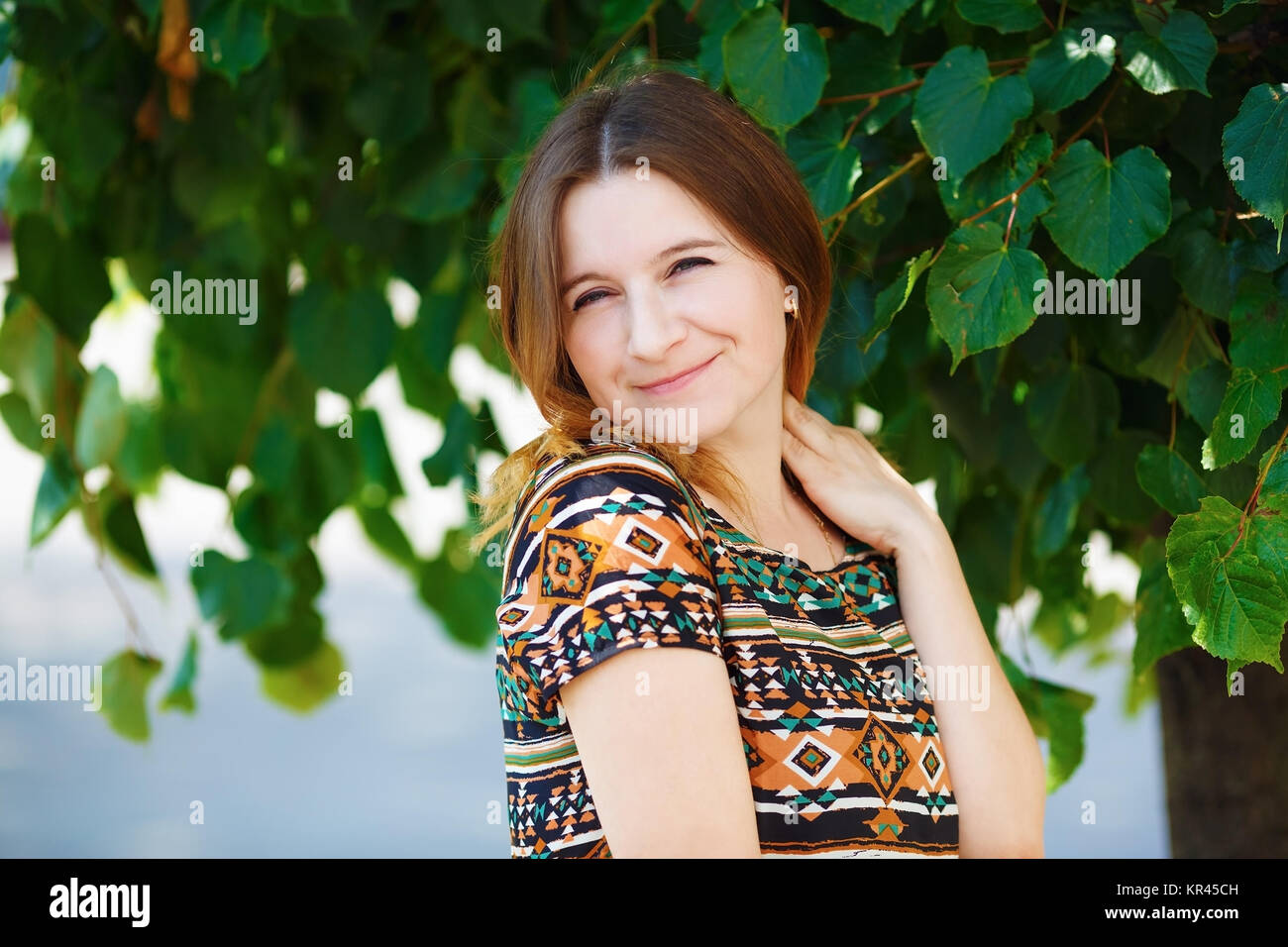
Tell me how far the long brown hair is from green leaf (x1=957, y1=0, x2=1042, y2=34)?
15 cm

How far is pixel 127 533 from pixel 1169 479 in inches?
44.8

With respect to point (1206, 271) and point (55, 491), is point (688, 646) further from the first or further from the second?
point (55, 491)

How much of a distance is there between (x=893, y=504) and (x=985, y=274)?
0.61ft

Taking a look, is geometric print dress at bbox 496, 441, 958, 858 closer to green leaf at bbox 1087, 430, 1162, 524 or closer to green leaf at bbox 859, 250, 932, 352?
green leaf at bbox 859, 250, 932, 352

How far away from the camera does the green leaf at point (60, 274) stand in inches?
52.2

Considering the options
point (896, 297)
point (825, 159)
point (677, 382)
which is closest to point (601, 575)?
point (677, 382)

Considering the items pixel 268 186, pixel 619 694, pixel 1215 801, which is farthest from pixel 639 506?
pixel 268 186

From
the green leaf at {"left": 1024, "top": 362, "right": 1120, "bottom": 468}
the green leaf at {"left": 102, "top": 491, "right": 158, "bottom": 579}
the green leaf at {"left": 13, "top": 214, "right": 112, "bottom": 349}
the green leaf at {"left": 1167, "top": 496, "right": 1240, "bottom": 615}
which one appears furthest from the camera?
the green leaf at {"left": 102, "top": 491, "right": 158, "bottom": 579}

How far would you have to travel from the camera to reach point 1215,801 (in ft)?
4.45

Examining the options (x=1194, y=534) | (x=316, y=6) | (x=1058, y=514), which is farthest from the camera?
(x=1058, y=514)

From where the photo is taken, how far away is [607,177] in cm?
76

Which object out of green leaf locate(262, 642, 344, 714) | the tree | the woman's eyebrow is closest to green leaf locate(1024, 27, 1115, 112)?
the tree

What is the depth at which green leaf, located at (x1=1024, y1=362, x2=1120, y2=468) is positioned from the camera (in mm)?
1052
